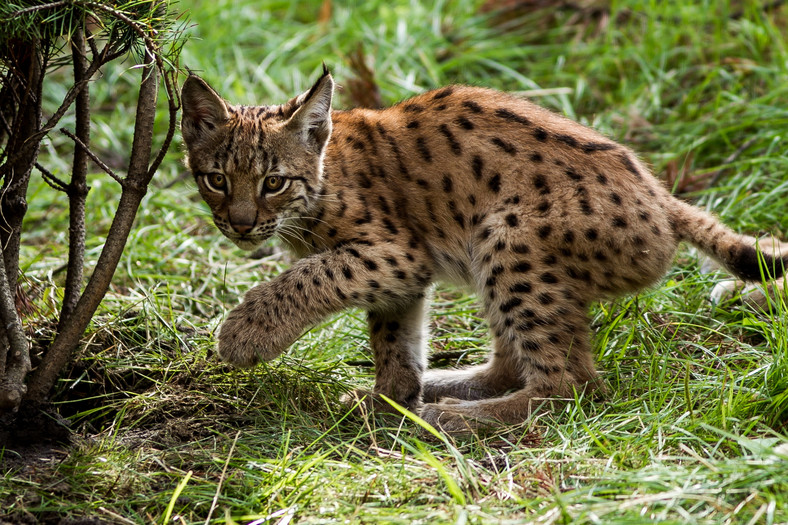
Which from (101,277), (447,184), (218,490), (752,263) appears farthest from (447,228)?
(218,490)

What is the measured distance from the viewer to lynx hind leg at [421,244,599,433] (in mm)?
4422

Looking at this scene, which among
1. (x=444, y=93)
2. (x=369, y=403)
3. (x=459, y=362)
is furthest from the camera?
(x=459, y=362)

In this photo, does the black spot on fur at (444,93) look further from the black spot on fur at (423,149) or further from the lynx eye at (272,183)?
the lynx eye at (272,183)

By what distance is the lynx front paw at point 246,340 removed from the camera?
4.34m

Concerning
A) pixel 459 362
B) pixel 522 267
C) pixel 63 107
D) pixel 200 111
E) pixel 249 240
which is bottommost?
pixel 459 362

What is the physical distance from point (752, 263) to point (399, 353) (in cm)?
179

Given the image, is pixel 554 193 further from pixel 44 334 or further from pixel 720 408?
pixel 44 334

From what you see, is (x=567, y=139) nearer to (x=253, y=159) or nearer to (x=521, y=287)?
(x=521, y=287)

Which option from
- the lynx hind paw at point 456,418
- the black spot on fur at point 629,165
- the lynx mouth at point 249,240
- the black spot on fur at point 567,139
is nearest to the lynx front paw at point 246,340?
the lynx mouth at point 249,240

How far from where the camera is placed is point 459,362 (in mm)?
5422

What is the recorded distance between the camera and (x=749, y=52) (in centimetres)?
773

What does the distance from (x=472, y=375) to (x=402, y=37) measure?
4.41m

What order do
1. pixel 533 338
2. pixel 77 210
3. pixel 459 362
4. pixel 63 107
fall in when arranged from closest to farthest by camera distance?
1. pixel 63 107
2. pixel 77 210
3. pixel 533 338
4. pixel 459 362

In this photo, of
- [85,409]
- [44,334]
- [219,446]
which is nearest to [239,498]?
[219,446]
